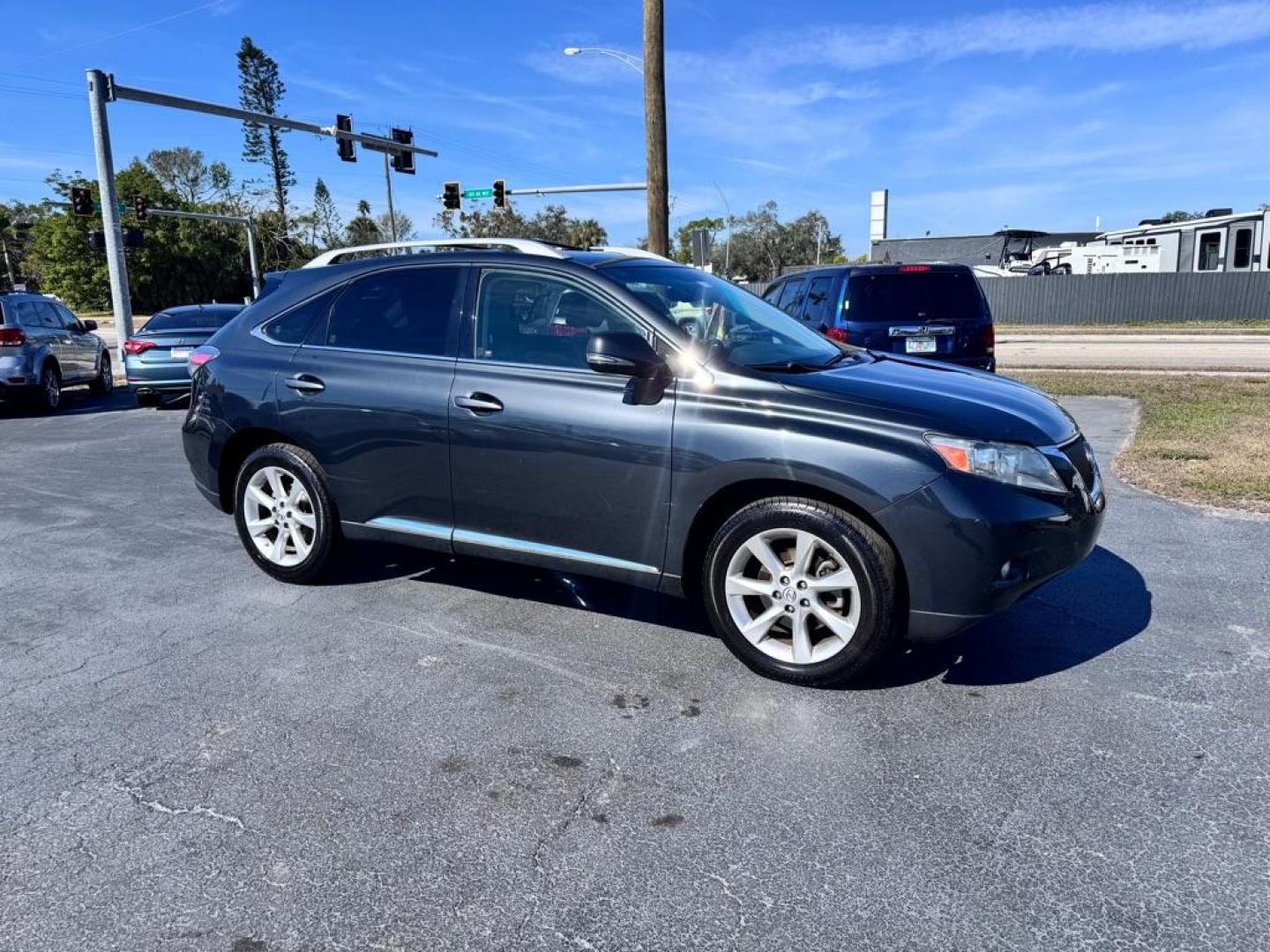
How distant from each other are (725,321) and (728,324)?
0.02m

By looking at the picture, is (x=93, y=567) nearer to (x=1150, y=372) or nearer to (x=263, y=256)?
(x=1150, y=372)

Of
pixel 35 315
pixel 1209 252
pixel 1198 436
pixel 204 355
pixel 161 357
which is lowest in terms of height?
pixel 1198 436

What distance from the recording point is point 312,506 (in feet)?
16.3

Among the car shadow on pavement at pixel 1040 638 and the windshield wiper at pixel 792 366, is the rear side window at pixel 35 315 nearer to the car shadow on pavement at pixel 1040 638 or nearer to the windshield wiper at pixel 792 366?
the windshield wiper at pixel 792 366

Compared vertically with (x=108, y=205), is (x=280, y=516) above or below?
below

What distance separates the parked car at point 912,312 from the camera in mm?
8922

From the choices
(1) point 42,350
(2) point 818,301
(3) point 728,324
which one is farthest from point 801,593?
(1) point 42,350

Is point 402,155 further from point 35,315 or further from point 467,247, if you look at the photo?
point 467,247

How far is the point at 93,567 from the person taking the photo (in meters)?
5.54

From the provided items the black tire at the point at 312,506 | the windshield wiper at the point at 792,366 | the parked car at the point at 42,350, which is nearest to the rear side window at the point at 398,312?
the black tire at the point at 312,506

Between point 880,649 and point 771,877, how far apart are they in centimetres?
125

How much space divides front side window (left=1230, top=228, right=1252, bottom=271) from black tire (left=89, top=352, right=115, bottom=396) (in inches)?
1368

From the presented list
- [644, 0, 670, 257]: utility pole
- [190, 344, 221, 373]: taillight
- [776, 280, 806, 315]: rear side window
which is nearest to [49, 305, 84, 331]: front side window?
[644, 0, 670, 257]: utility pole

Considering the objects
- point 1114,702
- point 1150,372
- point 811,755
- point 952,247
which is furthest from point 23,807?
point 952,247
